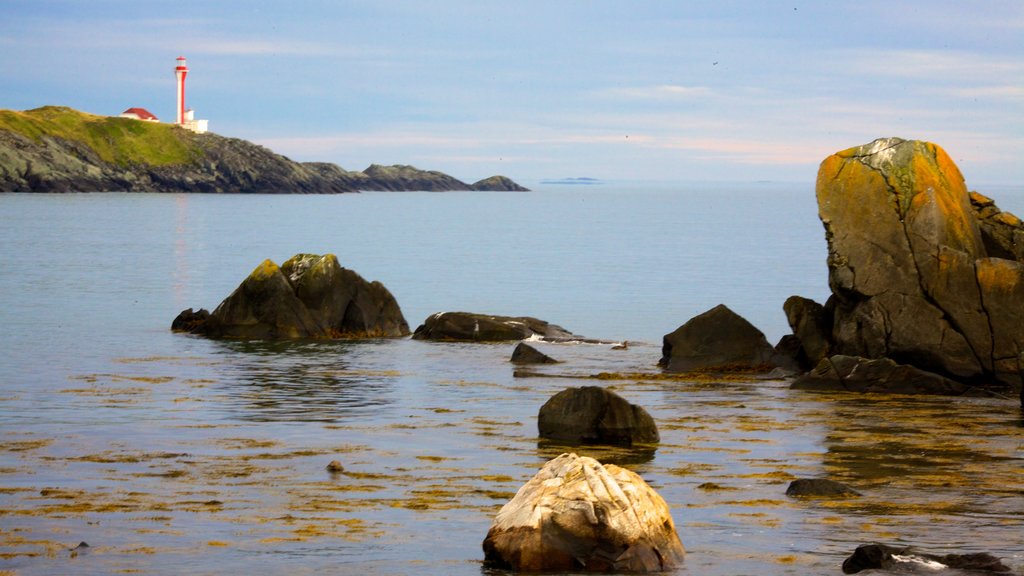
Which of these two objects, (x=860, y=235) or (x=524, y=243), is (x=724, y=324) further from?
(x=524, y=243)

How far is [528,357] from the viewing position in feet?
122

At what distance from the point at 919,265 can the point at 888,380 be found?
3.34 meters

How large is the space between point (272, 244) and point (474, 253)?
17451 mm

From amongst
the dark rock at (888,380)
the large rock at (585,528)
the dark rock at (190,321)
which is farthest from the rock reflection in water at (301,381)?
the large rock at (585,528)

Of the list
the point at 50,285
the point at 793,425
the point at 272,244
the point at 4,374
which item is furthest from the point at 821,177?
the point at 272,244

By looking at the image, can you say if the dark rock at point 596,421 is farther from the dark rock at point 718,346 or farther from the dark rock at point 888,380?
the dark rock at point 718,346

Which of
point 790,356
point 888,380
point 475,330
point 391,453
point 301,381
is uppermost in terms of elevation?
point 475,330

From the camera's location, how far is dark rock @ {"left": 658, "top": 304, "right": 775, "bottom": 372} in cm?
3514

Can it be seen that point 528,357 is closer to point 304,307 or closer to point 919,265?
point 304,307

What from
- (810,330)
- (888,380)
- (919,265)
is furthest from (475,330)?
(888,380)

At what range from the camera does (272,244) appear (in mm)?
112250

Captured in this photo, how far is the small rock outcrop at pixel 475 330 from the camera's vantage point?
43.3 meters

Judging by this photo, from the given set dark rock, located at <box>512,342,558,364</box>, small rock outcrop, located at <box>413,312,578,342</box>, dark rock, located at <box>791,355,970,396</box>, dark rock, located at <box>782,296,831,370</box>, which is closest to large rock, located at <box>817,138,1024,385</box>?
dark rock, located at <box>782,296,831,370</box>

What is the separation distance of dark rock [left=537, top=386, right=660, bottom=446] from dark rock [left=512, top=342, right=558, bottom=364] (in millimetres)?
12626
